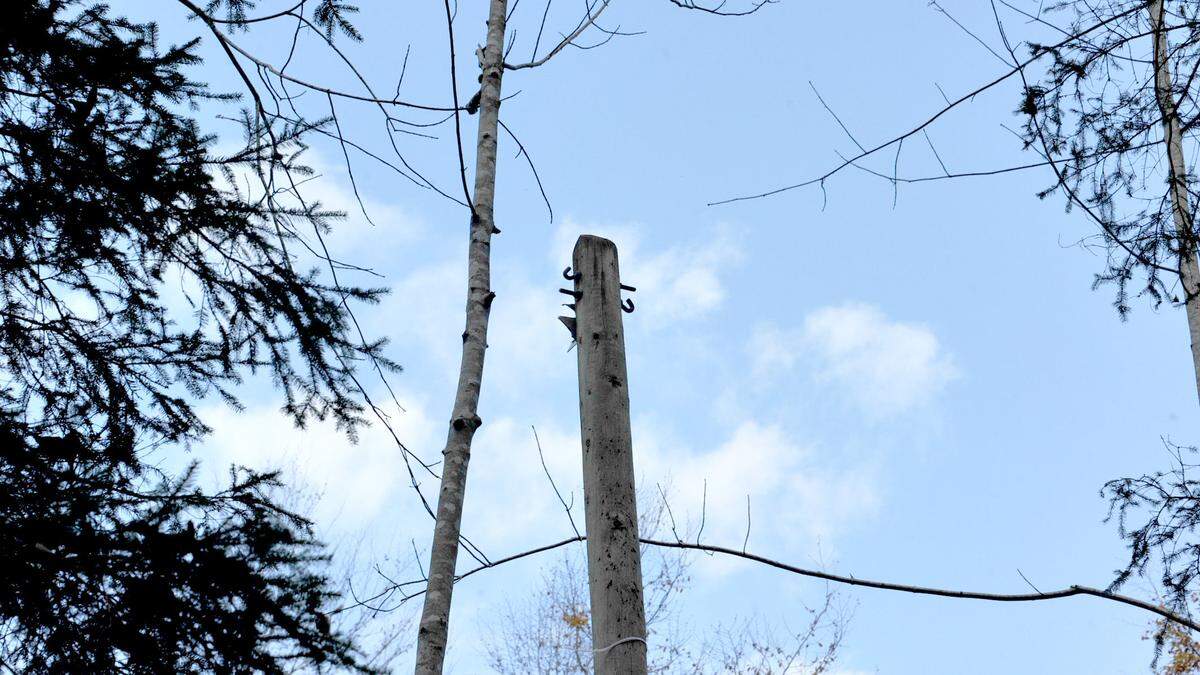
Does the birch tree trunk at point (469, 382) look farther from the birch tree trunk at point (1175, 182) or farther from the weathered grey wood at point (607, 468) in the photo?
the birch tree trunk at point (1175, 182)

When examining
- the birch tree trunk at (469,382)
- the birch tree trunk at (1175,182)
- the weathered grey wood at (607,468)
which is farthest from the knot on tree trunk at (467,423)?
the birch tree trunk at (1175,182)

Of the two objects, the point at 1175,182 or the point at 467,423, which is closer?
the point at 467,423

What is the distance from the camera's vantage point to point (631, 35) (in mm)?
5008

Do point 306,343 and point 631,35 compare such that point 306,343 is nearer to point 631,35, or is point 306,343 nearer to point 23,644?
point 23,644

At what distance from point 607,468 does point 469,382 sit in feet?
1.92

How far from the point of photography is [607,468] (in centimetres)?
330

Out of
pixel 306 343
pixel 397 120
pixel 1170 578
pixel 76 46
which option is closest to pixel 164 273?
pixel 306 343

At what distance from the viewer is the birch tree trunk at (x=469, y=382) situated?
9.95ft

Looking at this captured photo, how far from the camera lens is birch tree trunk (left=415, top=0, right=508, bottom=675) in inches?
119

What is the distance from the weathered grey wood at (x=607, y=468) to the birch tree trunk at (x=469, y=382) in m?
0.37

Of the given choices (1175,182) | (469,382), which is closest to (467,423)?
(469,382)

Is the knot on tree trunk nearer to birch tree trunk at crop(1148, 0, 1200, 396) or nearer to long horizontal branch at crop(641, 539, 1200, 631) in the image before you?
long horizontal branch at crop(641, 539, 1200, 631)

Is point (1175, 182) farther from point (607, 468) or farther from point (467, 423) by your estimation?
point (467, 423)

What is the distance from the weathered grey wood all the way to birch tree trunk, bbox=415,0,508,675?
14.5 inches
